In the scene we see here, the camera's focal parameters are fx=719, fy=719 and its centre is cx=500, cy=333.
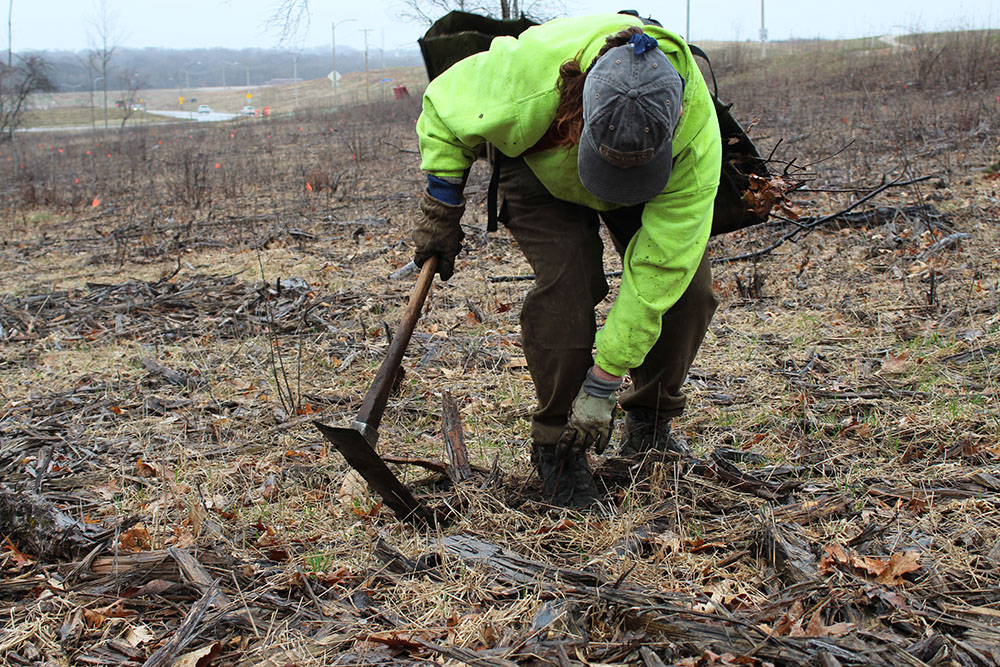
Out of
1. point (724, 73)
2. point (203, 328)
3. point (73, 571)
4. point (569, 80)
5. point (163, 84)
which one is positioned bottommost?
point (73, 571)

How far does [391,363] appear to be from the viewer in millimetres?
2523

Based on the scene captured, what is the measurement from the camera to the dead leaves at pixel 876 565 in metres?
2.05

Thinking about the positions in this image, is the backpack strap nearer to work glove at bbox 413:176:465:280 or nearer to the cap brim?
work glove at bbox 413:176:465:280

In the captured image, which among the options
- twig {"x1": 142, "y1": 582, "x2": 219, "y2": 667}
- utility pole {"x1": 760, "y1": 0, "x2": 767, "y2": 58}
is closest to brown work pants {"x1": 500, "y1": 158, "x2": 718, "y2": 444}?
twig {"x1": 142, "y1": 582, "x2": 219, "y2": 667}

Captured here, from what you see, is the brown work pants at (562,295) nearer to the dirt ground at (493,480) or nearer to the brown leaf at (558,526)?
the brown leaf at (558,526)

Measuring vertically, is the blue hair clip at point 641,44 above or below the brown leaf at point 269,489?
above

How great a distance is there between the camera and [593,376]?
2416 mm

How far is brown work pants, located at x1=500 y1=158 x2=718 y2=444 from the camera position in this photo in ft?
8.11

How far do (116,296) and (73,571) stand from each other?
4058mm

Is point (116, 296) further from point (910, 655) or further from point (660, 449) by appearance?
point (910, 655)

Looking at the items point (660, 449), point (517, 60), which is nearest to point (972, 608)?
point (660, 449)

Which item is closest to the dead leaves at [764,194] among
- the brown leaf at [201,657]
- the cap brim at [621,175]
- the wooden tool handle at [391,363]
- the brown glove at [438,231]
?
the cap brim at [621,175]

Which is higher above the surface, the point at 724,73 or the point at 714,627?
the point at 724,73

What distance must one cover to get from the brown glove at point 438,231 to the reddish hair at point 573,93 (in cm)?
48
